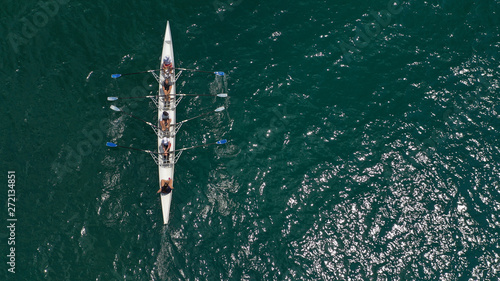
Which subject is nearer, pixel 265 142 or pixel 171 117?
pixel 265 142

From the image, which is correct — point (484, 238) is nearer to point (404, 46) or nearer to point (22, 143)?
point (404, 46)

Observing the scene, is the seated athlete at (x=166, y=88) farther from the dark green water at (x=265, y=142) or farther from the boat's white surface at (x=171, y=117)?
the dark green water at (x=265, y=142)

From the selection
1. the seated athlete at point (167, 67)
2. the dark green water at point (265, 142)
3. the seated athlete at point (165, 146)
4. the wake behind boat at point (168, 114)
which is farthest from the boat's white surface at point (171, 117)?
the dark green water at point (265, 142)

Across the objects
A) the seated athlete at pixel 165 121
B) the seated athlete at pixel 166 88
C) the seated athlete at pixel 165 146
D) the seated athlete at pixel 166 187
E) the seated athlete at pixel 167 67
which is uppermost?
the seated athlete at pixel 167 67

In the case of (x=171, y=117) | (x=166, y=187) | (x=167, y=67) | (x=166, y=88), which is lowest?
(x=166, y=187)

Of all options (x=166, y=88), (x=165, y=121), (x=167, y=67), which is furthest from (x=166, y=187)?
(x=167, y=67)

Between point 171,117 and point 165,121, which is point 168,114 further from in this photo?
point 165,121

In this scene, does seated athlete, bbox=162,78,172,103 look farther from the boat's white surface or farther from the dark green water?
the dark green water

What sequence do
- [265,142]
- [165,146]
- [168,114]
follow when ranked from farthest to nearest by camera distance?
[265,142], [168,114], [165,146]

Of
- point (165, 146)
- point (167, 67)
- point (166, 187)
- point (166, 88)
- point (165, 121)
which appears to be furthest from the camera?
point (167, 67)
